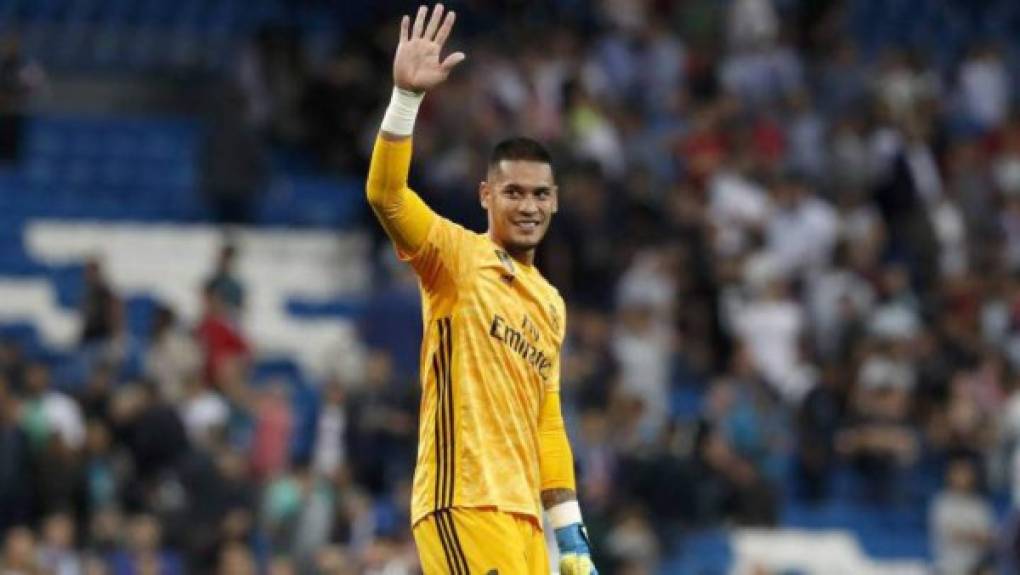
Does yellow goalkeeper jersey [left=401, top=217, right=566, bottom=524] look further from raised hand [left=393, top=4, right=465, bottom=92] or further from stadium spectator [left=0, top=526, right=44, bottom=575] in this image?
stadium spectator [left=0, top=526, right=44, bottom=575]

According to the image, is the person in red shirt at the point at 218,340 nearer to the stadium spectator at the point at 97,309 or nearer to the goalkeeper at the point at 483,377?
the stadium spectator at the point at 97,309

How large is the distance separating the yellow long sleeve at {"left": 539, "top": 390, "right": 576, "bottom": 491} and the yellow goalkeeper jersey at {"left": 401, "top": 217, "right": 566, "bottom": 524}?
0.46 ft

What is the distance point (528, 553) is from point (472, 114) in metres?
13.4

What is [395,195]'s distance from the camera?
9477mm

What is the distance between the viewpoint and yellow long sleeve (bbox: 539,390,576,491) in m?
10.1

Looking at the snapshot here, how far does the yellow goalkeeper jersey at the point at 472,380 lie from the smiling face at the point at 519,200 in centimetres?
8

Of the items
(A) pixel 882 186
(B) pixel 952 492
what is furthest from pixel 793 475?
(A) pixel 882 186

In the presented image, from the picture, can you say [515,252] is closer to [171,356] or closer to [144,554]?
[144,554]

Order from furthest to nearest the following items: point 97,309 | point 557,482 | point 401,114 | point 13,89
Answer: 1. point 13,89
2. point 97,309
3. point 557,482
4. point 401,114

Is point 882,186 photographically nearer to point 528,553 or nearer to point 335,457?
point 335,457

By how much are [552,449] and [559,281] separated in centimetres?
1125

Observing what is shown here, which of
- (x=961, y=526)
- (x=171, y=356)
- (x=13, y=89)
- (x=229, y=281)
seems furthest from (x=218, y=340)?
(x=961, y=526)

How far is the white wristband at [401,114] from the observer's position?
945 centimetres

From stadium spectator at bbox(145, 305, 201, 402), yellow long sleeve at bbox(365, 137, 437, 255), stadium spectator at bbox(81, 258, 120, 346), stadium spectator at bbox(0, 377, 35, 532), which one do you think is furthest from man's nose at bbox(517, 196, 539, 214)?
stadium spectator at bbox(81, 258, 120, 346)
